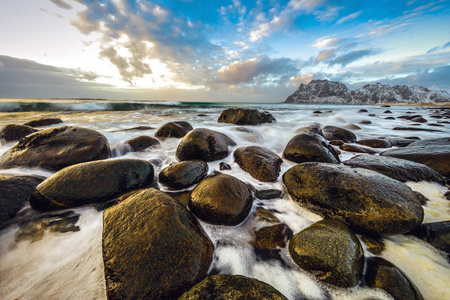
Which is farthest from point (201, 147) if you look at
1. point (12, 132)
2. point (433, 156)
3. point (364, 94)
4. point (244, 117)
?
point (364, 94)

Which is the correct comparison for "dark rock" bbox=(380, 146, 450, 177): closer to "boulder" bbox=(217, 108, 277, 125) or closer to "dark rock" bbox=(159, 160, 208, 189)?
"dark rock" bbox=(159, 160, 208, 189)

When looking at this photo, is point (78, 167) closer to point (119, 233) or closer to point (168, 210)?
point (119, 233)

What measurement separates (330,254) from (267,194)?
4.09 feet

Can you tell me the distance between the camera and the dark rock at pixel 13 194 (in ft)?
6.36

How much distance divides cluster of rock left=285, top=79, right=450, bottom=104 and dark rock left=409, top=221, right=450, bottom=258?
13038 cm

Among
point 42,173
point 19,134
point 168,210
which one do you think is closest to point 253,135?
point 168,210

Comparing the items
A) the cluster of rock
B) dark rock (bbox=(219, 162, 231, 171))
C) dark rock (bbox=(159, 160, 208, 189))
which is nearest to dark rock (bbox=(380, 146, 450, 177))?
dark rock (bbox=(219, 162, 231, 171))

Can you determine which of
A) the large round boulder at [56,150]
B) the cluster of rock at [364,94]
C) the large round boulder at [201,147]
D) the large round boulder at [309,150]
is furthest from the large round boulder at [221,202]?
the cluster of rock at [364,94]

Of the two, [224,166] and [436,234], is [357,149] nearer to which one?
[436,234]

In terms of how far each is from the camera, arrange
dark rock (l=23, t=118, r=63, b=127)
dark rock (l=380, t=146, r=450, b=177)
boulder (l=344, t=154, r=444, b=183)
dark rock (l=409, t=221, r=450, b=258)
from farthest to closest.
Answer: dark rock (l=23, t=118, r=63, b=127) < dark rock (l=380, t=146, r=450, b=177) < boulder (l=344, t=154, r=444, b=183) < dark rock (l=409, t=221, r=450, b=258)

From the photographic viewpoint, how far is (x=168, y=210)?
158 cm

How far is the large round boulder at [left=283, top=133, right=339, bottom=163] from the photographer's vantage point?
11.0 feet

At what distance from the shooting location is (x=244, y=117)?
8.35 metres

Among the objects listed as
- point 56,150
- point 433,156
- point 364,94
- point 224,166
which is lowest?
point 224,166
